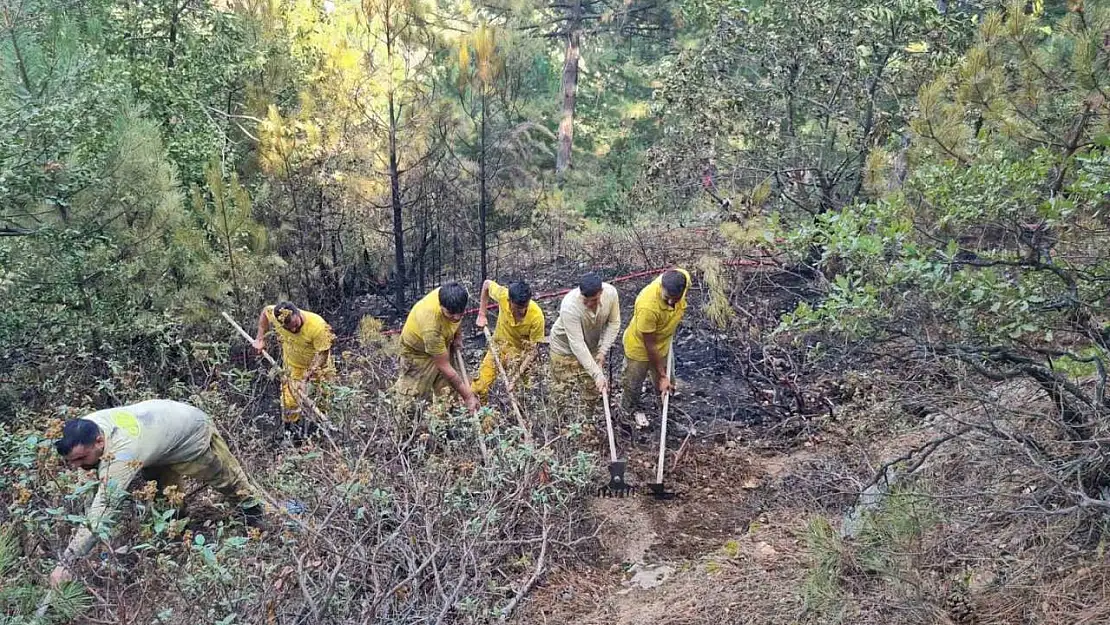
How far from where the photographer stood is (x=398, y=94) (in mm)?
8195

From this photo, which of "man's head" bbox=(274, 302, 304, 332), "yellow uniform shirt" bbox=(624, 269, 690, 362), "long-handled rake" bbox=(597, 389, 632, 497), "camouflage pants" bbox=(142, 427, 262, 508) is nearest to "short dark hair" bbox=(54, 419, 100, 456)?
"camouflage pants" bbox=(142, 427, 262, 508)

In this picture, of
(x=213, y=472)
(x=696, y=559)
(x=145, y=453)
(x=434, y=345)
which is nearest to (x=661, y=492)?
(x=696, y=559)

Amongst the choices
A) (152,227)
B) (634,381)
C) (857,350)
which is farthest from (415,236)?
(857,350)

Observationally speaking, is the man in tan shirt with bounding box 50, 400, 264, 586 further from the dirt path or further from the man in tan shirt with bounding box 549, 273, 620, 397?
the man in tan shirt with bounding box 549, 273, 620, 397

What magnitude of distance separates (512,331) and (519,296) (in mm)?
545

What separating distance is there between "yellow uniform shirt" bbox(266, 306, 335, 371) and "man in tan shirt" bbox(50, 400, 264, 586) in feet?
3.92

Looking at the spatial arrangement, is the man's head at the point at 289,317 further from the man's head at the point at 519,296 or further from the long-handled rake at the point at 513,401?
the man's head at the point at 519,296

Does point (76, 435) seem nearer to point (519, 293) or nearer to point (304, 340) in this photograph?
point (304, 340)

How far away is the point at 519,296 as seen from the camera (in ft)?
18.9

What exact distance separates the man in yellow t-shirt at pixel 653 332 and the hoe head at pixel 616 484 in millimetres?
857

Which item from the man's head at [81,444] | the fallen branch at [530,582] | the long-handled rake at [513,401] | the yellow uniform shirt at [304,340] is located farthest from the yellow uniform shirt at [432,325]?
the man's head at [81,444]

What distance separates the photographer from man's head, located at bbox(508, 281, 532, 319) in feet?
18.8

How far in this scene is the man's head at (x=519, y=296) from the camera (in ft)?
18.8

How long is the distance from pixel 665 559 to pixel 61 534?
129 inches
